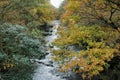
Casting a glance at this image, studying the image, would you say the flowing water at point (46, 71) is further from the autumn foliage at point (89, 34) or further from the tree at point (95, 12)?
the autumn foliage at point (89, 34)

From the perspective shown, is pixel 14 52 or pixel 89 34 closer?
pixel 89 34

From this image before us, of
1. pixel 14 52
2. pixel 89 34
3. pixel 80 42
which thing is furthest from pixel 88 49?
pixel 14 52

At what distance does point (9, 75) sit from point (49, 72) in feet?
18.0

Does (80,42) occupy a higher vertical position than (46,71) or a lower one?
higher

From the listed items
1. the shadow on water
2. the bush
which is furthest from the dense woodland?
the shadow on water

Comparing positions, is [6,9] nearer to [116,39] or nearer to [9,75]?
[9,75]

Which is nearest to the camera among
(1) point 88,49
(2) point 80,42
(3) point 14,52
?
(1) point 88,49

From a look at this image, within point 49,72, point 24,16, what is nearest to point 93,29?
point 49,72

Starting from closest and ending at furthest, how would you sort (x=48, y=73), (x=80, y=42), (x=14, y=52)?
1. (x=80, y=42)
2. (x=14, y=52)
3. (x=48, y=73)

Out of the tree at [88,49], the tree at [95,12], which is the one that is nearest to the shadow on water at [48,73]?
the tree at [95,12]

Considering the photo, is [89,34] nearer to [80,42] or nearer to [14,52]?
[80,42]

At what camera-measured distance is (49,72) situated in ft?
58.8

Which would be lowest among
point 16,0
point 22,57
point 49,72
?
point 49,72

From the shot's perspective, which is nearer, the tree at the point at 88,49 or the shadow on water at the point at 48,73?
the tree at the point at 88,49
